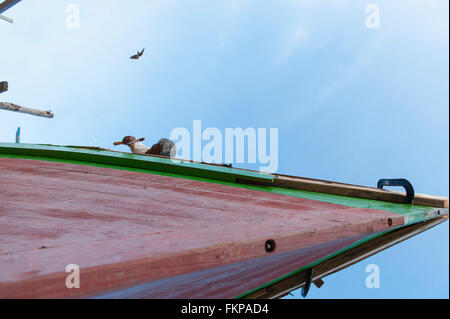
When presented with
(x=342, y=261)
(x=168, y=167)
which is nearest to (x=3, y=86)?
(x=168, y=167)

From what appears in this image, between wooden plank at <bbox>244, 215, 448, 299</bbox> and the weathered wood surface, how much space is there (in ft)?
1.35

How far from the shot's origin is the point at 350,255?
8.25 feet

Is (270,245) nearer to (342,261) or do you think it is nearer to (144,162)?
(342,261)

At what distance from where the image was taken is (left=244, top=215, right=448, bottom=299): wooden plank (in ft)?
8.07

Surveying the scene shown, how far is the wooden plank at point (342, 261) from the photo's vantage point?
2.46 m

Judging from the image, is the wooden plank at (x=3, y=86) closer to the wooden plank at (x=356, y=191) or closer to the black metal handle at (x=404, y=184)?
the wooden plank at (x=356, y=191)

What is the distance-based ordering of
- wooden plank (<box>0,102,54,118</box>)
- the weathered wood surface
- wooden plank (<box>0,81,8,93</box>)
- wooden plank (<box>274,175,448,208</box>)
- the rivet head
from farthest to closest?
wooden plank (<box>0,102,54,118</box>) < wooden plank (<box>0,81,8,93</box>) < wooden plank (<box>274,175,448,208</box>) < the rivet head < the weathered wood surface

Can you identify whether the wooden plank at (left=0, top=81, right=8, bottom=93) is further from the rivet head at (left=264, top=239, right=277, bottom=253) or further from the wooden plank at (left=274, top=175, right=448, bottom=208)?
the rivet head at (left=264, top=239, right=277, bottom=253)

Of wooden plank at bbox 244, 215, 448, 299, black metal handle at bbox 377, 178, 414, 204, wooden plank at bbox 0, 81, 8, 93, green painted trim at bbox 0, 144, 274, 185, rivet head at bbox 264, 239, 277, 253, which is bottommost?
wooden plank at bbox 244, 215, 448, 299

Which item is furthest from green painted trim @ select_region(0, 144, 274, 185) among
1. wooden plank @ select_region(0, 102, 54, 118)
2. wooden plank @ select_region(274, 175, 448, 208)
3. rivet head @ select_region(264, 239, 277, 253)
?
wooden plank @ select_region(0, 102, 54, 118)

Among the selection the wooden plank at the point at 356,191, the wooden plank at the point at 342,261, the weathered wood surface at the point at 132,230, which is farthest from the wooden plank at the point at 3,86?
the wooden plank at the point at 342,261

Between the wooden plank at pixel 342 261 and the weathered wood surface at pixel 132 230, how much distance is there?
0.41m
